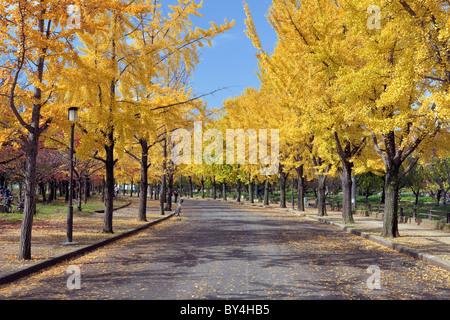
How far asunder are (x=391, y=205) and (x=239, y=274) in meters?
9.56

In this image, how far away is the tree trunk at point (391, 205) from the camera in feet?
49.5

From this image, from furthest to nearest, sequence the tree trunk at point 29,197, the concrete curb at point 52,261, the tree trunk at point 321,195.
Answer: the tree trunk at point 321,195 < the tree trunk at point 29,197 < the concrete curb at point 52,261

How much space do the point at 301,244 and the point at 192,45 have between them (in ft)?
26.6

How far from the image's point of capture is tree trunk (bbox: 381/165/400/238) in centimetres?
1509

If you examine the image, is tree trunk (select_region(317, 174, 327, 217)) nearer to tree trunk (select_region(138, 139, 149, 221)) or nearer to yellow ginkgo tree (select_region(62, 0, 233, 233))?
tree trunk (select_region(138, 139, 149, 221))

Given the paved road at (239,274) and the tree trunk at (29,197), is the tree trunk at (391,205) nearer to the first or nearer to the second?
the paved road at (239,274)

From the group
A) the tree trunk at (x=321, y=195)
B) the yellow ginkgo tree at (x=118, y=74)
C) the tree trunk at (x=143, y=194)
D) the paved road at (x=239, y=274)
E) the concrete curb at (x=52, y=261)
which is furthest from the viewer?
the tree trunk at (x=321, y=195)

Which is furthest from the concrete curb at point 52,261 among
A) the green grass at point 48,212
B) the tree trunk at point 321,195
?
the tree trunk at point 321,195

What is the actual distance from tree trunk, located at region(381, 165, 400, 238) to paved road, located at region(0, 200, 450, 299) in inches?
101

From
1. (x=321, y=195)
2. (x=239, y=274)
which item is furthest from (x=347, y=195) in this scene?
(x=239, y=274)

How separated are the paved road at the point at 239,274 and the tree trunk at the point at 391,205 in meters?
2.57

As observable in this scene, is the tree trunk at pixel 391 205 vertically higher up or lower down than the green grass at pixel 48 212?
higher up

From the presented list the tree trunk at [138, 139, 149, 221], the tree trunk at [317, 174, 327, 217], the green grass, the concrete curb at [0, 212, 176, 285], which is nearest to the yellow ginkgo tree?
the concrete curb at [0, 212, 176, 285]

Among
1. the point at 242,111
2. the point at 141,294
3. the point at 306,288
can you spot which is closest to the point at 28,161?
the point at 141,294
